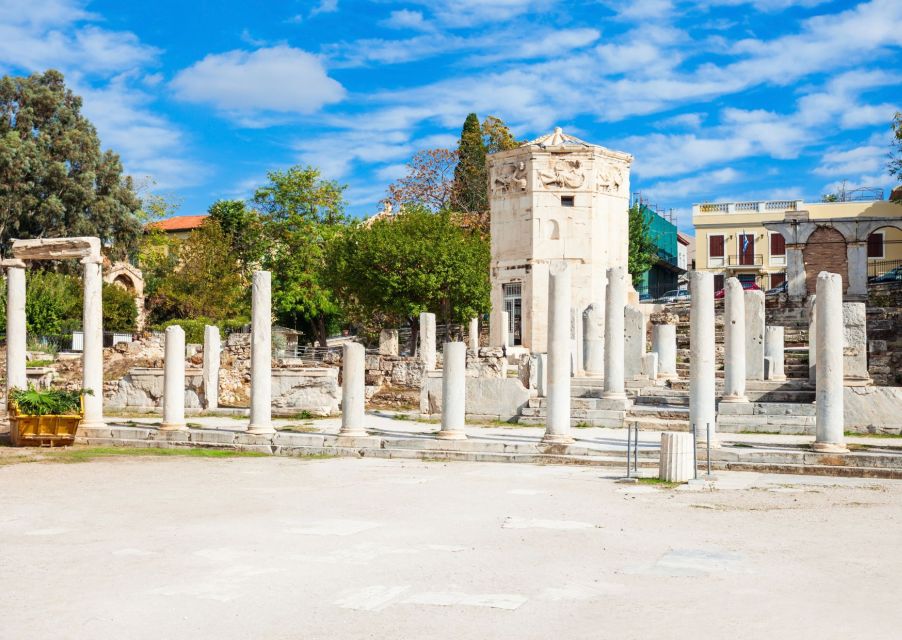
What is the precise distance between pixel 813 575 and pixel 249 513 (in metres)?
6.20

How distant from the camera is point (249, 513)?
1091cm

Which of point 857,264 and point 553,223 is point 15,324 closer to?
point 553,223

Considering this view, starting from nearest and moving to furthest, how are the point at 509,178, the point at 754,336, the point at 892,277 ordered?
the point at 754,336
the point at 509,178
the point at 892,277

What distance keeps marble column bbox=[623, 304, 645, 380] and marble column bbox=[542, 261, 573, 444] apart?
1063 cm

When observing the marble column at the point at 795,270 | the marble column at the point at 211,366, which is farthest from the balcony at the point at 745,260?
the marble column at the point at 211,366

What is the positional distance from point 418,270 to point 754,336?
778 inches

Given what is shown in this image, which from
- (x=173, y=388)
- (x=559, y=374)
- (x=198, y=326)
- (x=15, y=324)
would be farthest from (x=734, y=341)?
(x=198, y=326)

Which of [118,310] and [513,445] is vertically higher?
[118,310]

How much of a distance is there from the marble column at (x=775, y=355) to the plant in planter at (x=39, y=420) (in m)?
16.9

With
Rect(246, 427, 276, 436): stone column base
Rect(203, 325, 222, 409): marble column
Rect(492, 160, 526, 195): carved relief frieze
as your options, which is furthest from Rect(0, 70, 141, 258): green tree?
Rect(246, 427, 276, 436): stone column base

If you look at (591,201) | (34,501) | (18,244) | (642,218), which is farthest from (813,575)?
(642,218)

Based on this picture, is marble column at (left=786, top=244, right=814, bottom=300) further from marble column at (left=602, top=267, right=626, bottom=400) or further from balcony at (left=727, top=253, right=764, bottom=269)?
marble column at (left=602, top=267, right=626, bottom=400)

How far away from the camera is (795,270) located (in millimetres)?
39750

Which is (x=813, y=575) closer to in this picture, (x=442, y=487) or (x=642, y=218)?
(x=442, y=487)
